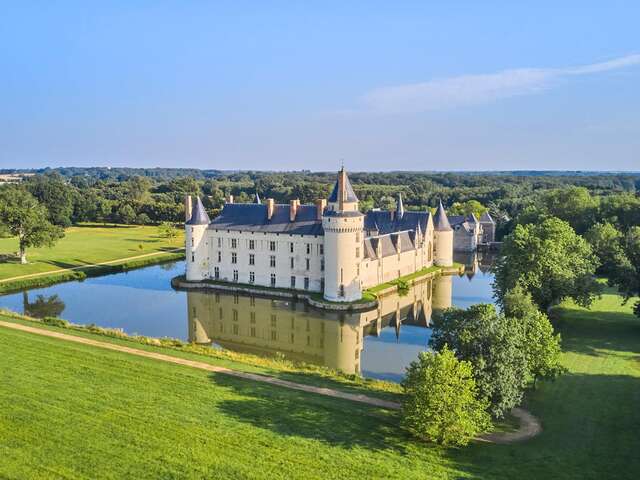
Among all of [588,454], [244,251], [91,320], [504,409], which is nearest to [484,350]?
[504,409]

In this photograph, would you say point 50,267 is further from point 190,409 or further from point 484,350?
point 484,350

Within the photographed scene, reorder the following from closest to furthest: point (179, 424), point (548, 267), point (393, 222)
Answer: point (179, 424)
point (548, 267)
point (393, 222)

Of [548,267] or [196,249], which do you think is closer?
[548,267]

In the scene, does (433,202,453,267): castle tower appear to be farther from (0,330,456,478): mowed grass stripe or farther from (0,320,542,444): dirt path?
(0,330,456,478): mowed grass stripe

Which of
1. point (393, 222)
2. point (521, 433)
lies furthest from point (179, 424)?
point (393, 222)

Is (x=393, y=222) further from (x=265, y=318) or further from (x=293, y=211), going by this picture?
(x=265, y=318)

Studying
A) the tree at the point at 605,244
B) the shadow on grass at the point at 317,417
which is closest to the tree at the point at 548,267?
the tree at the point at 605,244
